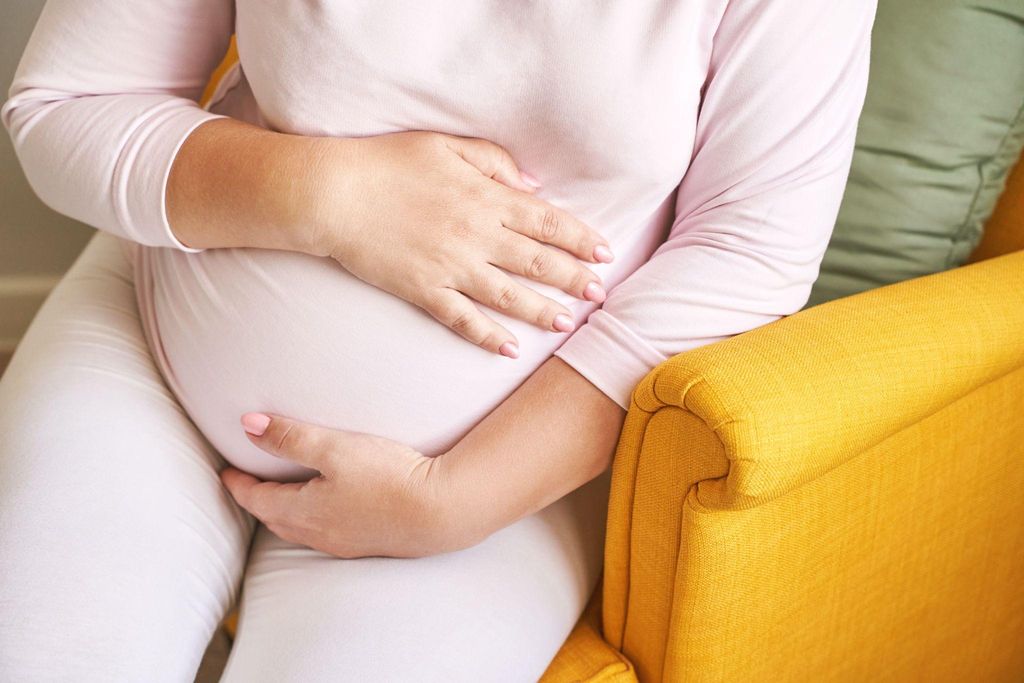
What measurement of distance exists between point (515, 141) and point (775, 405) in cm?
32

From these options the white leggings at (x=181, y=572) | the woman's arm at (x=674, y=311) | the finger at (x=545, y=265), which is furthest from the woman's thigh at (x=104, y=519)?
the finger at (x=545, y=265)

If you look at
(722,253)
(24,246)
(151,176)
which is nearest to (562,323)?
(722,253)

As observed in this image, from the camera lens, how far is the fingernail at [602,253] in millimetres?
831

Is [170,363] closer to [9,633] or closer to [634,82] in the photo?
[9,633]

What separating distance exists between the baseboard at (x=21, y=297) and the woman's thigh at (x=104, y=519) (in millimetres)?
872

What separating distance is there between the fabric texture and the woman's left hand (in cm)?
3

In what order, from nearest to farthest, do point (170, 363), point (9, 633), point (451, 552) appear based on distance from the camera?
point (9, 633), point (451, 552), point (170, 363)

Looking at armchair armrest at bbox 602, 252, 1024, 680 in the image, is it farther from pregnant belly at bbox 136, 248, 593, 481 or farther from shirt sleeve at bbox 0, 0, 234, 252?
shirt sleeve at bbox 0, 0, 234, 252

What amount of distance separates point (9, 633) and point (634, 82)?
643mm

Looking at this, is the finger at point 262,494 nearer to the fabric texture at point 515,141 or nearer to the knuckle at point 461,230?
the fabric texture at point 515,141

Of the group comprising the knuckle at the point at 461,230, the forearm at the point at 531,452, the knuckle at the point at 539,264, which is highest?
the knuckle at the point at 461,230

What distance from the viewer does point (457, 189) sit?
31.7 inches

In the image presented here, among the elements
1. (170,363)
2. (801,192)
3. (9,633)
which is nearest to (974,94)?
(801,192)

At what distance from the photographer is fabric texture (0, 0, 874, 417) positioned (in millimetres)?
772
